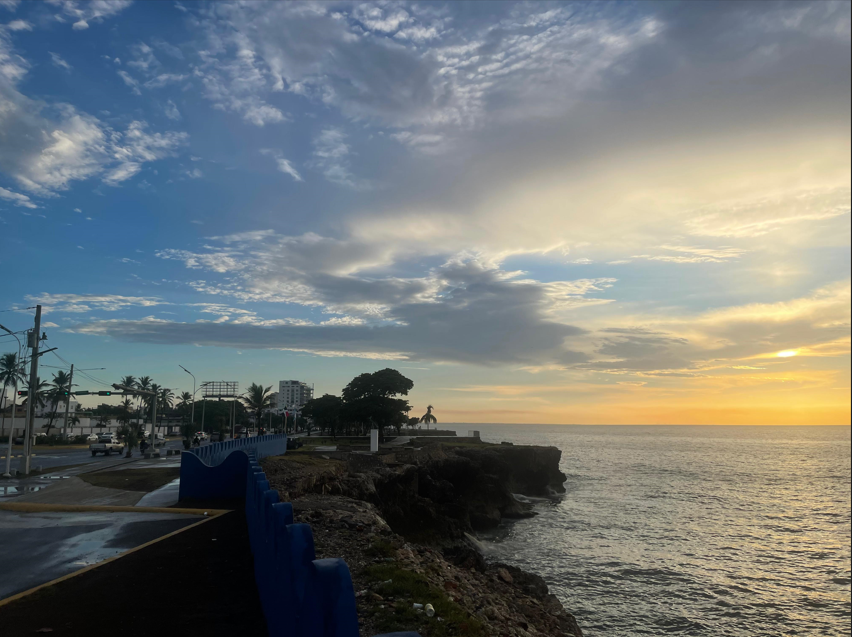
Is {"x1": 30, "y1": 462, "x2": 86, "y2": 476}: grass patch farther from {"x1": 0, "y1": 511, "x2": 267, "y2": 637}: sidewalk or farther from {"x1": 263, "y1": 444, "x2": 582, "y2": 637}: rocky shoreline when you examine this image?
{"x1": 0, "y1": 511, "x2": 267, "y2": 637}: sidewalk

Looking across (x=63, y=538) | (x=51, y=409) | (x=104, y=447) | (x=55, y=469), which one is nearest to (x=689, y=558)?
(x=63, y=538)

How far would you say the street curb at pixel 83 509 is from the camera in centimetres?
1652

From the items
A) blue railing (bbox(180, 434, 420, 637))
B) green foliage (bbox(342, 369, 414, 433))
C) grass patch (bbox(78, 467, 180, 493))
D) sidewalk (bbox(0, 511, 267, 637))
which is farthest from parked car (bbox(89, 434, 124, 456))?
blue railing (bbox(180, 434, 420, 637))

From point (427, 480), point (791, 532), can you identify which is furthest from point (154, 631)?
point (791, 532)

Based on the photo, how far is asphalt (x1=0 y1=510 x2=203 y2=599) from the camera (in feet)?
32.4

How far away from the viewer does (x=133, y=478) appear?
25.4 metres

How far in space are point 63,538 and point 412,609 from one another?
30.1ft

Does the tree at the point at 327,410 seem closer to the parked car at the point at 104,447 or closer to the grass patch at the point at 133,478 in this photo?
the parked car at the point at 104,447

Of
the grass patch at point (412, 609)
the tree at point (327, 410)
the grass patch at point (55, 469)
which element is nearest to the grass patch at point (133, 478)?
the grass patch at point (55, 469)

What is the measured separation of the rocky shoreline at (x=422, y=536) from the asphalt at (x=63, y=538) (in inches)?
141

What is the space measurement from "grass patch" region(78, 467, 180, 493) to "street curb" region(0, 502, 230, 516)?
414cm

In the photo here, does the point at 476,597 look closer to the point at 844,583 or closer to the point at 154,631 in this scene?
the point at 154,631

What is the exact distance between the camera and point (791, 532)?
137 ft

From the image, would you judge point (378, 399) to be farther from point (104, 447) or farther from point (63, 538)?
point (63, 538)
